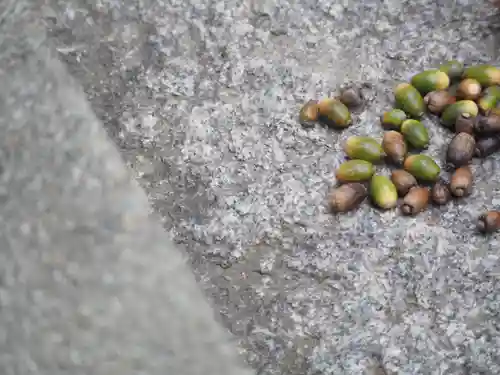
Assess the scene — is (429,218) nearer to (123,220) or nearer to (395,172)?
(395,172)

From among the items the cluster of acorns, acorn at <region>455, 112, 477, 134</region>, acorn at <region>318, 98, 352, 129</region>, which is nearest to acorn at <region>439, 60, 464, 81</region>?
the cluster of acorns

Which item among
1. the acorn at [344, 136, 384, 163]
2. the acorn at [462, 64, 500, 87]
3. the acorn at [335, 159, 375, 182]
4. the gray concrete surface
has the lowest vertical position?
the gray concrete surface

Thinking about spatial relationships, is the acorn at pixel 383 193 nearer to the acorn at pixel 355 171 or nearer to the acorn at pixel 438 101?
the acorn at pixel 355 171

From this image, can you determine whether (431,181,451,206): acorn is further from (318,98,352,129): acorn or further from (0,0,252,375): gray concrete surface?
(0,0,252,375): gray concrete surface

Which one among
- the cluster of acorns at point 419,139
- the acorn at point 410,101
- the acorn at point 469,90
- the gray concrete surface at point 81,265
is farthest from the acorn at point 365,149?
the gray concrete surface at point 81,265

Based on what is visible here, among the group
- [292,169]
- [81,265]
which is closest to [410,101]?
[292,169]

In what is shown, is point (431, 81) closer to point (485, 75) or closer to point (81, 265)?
point (485, 75)

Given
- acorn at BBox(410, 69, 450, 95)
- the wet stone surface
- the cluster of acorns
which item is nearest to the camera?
the wet stone surface
